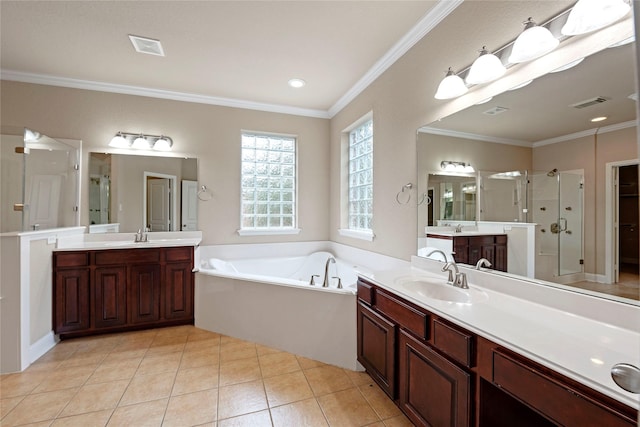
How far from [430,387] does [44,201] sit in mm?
3712

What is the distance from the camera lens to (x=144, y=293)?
2.90 metres

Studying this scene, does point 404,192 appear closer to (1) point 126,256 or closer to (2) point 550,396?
(2) point 550,396

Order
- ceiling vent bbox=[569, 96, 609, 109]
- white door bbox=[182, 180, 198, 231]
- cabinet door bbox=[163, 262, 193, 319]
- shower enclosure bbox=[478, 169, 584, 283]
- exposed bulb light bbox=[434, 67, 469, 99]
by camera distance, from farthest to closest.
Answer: white door bbox=[182, 180, 198, 231], cabinet door bbox=[163, 262, 193, 319], exposed bulb light bbox=[434, 67, 469, 99], shower enclosure bbox=[478, 169, 584, 283], ceiling vent bbox=[569, 96, 609, 109]

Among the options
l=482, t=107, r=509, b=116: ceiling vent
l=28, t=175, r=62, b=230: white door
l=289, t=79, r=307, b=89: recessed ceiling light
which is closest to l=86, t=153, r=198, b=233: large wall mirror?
l=28, t=175, r=62, b=230: white door

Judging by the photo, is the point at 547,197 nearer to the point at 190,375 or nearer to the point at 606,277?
the point at 606,277

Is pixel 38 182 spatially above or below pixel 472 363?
above

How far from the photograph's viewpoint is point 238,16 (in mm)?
2119

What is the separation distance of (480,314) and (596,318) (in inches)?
17.4

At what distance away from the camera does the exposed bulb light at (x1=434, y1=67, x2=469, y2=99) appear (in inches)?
72.4

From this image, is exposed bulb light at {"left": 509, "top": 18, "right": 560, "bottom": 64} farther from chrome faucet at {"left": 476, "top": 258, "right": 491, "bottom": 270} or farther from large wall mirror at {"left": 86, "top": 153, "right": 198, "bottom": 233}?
large wall mirror at {"left": 86, "top": 153, "right": 198, "bottom": 233}

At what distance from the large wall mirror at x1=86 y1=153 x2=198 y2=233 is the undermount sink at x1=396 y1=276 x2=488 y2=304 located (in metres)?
2.77

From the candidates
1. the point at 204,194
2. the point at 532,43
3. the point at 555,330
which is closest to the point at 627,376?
the point at 555,330

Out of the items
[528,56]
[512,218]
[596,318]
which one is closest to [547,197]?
[512,218]

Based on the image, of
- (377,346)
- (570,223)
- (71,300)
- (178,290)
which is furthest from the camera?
(178,290)
